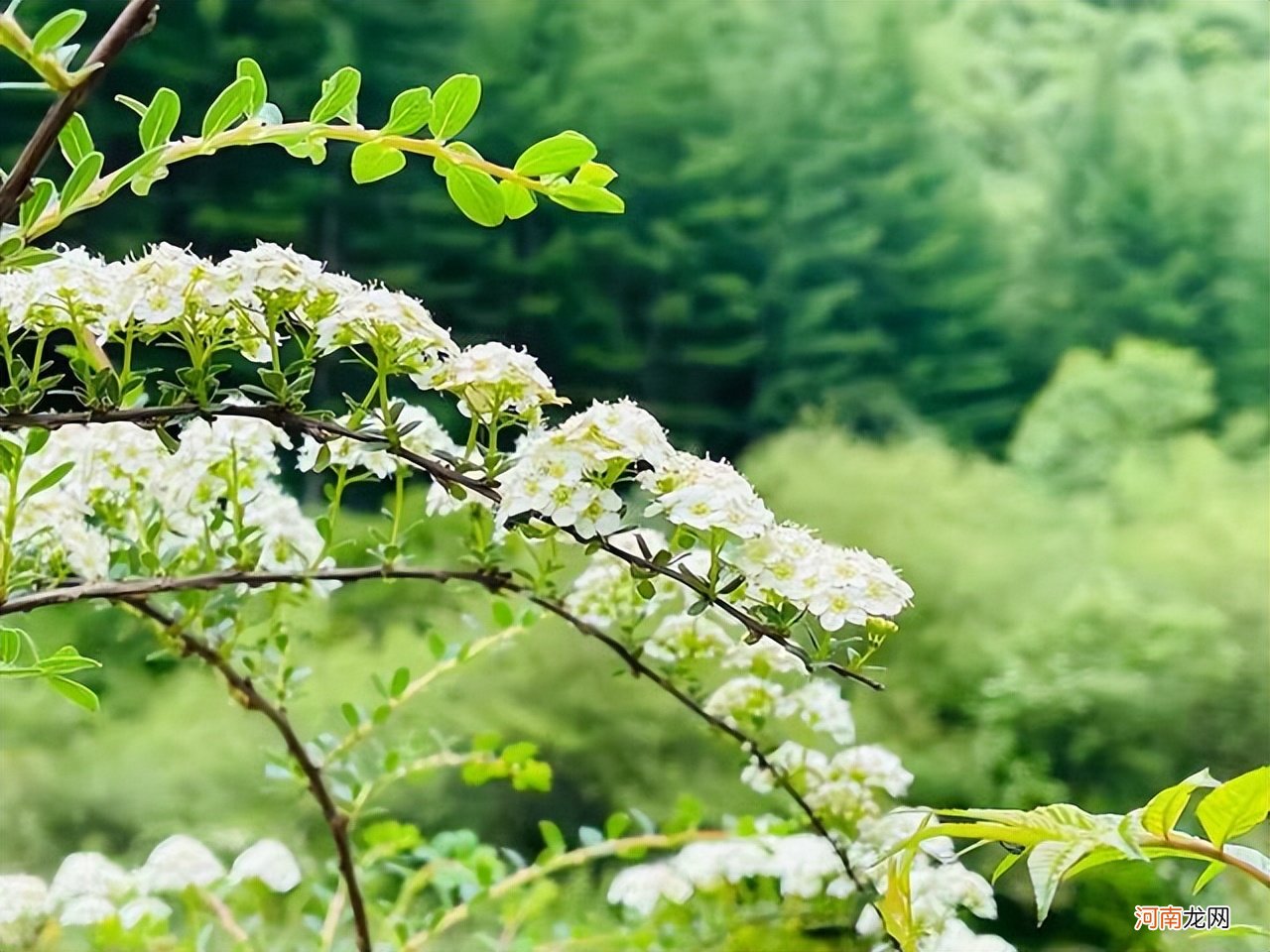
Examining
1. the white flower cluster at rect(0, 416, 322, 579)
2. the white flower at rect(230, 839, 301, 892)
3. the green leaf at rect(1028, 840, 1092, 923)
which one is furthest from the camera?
the white flower at rect(230, 839, 301, 892)

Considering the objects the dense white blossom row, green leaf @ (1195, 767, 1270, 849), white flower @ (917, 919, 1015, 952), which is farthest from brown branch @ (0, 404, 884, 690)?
white flower @ (917, 919, 1015, 952)

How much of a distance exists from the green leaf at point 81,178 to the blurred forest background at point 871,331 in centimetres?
83

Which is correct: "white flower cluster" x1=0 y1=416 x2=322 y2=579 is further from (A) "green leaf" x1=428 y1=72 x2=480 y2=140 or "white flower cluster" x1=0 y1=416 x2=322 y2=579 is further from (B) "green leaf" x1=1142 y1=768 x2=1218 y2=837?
(B) "green leaf" x1=1142 y1=768 x2=1218 y2=837

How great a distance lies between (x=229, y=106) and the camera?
37 cm

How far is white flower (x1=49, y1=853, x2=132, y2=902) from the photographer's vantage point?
30.8 inches

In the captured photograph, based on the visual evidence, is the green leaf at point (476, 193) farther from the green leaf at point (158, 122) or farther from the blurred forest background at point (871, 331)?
the blurred forest background at point (871, 331)

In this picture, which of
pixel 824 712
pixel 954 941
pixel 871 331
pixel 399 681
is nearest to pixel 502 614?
pixel 399 681

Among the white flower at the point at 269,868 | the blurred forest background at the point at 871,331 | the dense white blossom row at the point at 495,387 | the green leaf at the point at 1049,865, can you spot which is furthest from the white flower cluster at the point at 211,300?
the blurred forest background at the point at 871,331

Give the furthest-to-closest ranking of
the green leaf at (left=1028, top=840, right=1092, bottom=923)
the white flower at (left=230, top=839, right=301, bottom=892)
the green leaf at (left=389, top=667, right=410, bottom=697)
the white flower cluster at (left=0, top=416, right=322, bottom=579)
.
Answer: the white flower at (left=230, top=839, right=301, bottom=892) < the green leaf at (left=389, top=667, right=410, bottom=697) < the white flower cluster at (left=0, top=416, right=322, bottom=579) < the green leaf at (left=1028, top=840, right=1092, bottom=923)

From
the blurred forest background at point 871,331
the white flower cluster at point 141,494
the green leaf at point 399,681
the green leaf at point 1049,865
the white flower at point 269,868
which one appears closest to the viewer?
the green leaf at point 1049,865

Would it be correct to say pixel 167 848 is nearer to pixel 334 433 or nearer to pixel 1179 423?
pixel 334 433

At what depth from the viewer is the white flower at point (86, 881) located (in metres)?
0.78

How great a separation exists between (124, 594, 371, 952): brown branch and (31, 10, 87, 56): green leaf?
300mm

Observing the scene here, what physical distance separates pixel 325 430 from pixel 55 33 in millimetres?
146
